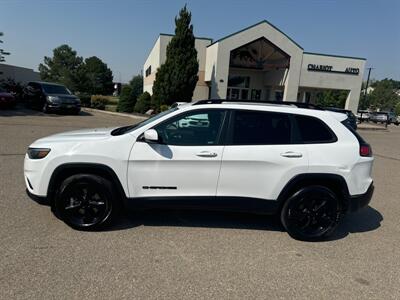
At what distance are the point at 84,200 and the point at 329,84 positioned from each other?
28601 millimetres

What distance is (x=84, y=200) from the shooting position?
153 inches

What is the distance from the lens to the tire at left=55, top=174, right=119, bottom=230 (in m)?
3.81

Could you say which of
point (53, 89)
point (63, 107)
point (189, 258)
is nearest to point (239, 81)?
point (53, 89)

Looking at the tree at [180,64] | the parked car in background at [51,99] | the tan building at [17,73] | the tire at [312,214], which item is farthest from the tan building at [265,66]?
the tan building at [17,73]

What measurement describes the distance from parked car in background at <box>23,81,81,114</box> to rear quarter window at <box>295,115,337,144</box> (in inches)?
646

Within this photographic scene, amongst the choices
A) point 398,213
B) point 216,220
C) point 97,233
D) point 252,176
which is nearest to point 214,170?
point 252,176

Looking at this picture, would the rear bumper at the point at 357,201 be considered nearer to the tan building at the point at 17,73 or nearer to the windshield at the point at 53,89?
the windshield at the point at 53,89

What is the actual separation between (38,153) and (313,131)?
138 inches

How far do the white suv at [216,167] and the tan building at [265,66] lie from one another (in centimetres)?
2106

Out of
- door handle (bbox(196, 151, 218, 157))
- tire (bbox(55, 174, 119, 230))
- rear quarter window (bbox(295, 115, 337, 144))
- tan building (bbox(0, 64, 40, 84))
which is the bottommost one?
tire (bbox(55, 174, 119, 230))

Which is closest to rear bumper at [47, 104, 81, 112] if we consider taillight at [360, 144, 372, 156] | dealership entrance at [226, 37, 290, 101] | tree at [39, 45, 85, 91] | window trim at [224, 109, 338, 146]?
dealership entrance at [226, 37, 290, 101]

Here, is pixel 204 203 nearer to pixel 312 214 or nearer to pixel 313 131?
pixel 312 214

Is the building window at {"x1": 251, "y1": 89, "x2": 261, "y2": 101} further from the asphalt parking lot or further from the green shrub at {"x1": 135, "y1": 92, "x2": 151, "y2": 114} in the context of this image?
the asphalt parking lot

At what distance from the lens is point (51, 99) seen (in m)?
17.2
